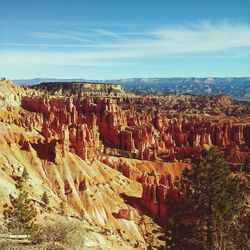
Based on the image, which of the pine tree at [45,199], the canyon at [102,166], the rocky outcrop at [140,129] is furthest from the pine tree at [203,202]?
the rocky outcrop at [140,129]

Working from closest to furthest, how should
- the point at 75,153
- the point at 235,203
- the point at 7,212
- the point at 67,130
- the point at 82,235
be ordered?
the point at 82,235 → the point at 235,203 → the point at 7,212 → the point at 75,153 → the point at 67,130

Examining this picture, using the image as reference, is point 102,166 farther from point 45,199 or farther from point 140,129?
point 140,129

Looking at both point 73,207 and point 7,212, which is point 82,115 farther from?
point 7,212

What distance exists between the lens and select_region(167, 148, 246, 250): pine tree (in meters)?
38.8

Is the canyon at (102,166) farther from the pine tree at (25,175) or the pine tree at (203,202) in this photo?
the pine tree at (203,202)

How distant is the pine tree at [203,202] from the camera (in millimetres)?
38750

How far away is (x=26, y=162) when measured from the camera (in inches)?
2928

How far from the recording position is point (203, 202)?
39.3 meters

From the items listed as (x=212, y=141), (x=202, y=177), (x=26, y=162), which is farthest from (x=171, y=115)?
(x=202, y=177)

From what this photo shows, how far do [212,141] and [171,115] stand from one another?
47.1 meters

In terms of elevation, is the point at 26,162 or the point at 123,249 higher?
the point at 26,162

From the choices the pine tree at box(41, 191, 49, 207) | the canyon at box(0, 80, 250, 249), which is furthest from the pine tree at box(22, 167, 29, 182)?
the pine tree at box(41, 191, 49, 207)

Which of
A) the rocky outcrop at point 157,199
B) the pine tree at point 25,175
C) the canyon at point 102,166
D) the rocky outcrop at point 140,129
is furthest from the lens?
the rocky outcrop at point 140,129

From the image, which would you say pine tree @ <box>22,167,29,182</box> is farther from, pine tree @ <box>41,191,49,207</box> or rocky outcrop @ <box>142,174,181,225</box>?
rocky outcrop @ <box>142,174,181,225</box>
